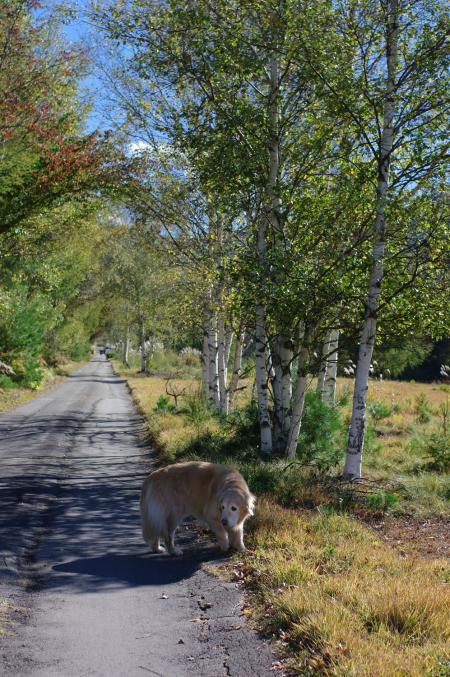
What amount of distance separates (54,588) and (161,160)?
12172 mm

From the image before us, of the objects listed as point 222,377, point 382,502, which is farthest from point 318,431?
point 222,377

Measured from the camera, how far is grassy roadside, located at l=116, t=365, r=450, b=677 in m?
4.54

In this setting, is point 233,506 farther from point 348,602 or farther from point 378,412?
point 378,412

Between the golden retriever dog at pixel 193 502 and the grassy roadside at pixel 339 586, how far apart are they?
1.41 feet

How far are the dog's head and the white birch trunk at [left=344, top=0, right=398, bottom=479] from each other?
4193mm

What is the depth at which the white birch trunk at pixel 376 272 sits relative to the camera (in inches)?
418

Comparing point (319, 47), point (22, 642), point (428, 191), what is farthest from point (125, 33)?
point (22, 642)

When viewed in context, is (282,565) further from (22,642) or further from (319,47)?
(319,47)

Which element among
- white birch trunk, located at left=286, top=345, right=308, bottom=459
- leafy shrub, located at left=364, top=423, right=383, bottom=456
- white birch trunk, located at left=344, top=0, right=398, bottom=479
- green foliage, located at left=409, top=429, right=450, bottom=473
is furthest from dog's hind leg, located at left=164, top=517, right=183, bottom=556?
leafy shrub, located at left=364, top=423, right=383, bottom=456

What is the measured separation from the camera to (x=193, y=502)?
7.58m

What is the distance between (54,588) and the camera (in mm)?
6602

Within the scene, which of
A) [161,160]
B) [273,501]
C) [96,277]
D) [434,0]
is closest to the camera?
[273,501]

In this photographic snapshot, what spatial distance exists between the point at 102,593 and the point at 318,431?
26.1 ft

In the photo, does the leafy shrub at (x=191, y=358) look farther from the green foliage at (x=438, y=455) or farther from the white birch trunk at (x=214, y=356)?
the green foliage at (x=438, y=455)
